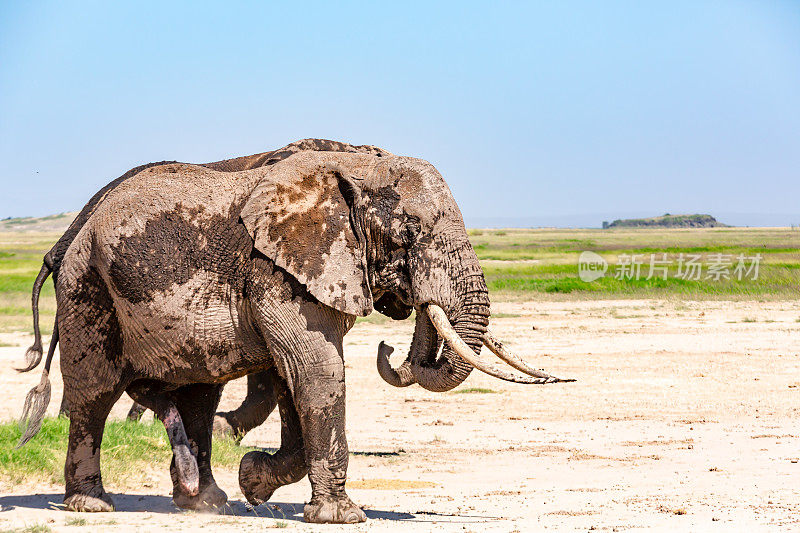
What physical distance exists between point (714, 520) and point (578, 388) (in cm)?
843

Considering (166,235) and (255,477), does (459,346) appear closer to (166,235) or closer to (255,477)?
(255,477)

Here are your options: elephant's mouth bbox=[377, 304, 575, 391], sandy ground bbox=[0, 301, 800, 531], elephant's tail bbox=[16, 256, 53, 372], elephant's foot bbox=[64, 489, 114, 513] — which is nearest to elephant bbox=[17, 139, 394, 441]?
elephant's tail bbox=[16, 256, 53, 372]

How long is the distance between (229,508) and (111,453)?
5.60ft

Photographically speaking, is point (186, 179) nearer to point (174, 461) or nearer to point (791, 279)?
point (174, 461)

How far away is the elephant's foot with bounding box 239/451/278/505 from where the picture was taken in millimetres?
7703

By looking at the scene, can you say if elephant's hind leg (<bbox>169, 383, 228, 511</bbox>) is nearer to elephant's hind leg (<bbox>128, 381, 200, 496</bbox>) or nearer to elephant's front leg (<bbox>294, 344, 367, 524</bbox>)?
elephant's hind leg (<bbox>128, 381, 200, 496</bbox>)

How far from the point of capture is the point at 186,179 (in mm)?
7781

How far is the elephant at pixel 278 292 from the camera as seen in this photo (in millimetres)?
7258

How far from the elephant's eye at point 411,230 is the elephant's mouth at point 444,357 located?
18.5 inches

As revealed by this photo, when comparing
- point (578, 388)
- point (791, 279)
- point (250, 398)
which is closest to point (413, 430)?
point (250, 398)

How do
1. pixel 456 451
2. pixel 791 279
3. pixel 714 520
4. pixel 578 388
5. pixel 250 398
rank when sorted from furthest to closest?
pixel 791 279 → pixel 578 388 → pixel 456 451 → pixel 250 398 → pixel 714 520

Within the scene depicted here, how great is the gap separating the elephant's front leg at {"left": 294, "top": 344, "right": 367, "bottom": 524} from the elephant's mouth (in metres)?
0.61

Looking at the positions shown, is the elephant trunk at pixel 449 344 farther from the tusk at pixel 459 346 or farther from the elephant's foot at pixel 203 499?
the elephant's foot at pixel 203 499

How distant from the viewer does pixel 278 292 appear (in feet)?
23.8
